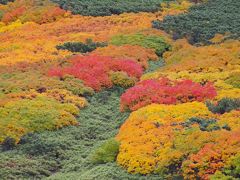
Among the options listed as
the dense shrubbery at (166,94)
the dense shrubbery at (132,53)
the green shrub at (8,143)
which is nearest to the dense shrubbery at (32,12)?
the dense shrubbery at (132,53)

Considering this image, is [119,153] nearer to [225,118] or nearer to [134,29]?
[225,118]

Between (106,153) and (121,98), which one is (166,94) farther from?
(106,153)

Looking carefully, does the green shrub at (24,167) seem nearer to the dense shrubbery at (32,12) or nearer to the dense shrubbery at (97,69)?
the dense shrubbery at (97,69)

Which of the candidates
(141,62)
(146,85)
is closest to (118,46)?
(141,62)

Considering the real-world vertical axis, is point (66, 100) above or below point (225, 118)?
below

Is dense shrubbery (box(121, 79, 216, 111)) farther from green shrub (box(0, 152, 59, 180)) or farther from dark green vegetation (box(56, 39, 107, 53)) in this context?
dark green vegetation (box(56, 39, 107, 53))

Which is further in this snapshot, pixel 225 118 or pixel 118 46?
pixel 118 46

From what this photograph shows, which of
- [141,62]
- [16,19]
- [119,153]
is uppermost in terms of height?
[119,153]
